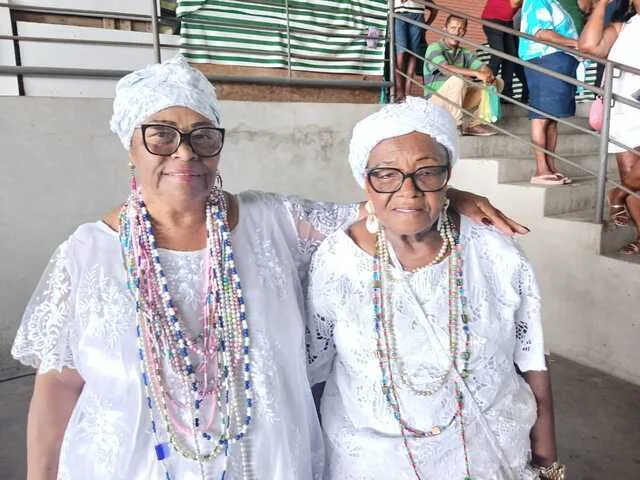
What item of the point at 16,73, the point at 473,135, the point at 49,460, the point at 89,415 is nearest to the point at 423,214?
the point at 89,415

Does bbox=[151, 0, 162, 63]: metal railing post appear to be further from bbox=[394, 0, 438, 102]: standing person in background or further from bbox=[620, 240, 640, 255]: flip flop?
bbox=[620, 240, 640, 255]: flip flop

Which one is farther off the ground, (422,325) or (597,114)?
(597,114)

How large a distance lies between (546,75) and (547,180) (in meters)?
0.80

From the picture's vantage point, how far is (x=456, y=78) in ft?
15.7

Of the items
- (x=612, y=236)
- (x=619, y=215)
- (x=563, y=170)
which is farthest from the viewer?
(x=563, y=170)

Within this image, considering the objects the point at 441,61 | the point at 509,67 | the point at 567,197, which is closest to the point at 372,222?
the point at 567,197

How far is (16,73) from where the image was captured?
3492 millimetres

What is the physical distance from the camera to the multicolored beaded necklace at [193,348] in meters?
1.39

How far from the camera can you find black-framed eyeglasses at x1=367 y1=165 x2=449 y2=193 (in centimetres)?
144

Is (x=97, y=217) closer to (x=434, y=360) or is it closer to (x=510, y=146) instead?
(x=434, y=360)

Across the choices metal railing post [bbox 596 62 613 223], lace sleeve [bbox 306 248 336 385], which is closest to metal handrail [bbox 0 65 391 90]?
metal railing post [bbox 596 62 613 223]

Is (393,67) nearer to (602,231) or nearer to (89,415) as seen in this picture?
(602,231)

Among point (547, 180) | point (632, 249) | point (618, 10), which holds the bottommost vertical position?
point (632, 249)

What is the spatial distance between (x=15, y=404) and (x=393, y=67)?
12.6 feet
